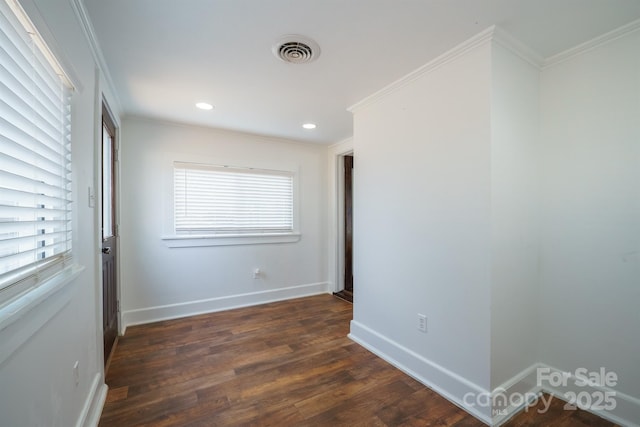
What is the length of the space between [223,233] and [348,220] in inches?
73.8

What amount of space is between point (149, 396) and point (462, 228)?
2.39 meters

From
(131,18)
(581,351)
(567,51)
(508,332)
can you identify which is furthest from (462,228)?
(131,18)

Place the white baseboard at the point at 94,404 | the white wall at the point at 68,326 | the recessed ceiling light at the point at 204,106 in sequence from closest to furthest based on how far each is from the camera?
the white wall at the point at 68,326
the white baseboard at the point at 94,404
the recessed ceiling light at the point at 204,106

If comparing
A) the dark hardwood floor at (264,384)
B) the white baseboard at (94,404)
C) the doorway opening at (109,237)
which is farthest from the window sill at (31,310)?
the doorway opening at (109,237)

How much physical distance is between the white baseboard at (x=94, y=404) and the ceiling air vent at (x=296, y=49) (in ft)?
7.68

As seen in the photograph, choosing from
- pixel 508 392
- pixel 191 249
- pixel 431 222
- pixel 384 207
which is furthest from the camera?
pixel 191 249

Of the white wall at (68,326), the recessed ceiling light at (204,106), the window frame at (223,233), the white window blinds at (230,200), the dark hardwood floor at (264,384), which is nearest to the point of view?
the white wall at (68,326)

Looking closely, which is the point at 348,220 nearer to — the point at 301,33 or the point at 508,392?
the point at 508,392

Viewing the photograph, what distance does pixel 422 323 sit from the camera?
6.94 feet

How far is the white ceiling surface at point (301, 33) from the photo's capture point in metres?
1.47

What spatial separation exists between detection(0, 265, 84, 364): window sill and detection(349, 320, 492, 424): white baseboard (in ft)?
7.20

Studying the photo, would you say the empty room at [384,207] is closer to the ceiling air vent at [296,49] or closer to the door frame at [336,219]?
the ceiling air vent at [296,49]

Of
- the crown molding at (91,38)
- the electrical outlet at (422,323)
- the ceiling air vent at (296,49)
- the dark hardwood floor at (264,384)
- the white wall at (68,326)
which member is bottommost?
the dark hardwood floor at (264,384)

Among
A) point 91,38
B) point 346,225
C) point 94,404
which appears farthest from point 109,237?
point 346,225
